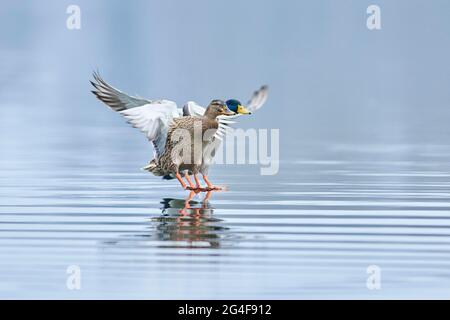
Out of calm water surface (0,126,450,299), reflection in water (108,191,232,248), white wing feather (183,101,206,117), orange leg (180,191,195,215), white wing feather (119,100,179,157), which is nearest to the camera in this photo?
calm water surface (0,126,450,299)

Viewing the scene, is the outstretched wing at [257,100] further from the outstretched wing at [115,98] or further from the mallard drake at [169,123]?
the outstretched wing at [115,98]

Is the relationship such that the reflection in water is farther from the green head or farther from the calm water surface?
the green head

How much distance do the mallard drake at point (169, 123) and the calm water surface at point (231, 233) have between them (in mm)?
306

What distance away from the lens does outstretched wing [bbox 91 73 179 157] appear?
1633cm

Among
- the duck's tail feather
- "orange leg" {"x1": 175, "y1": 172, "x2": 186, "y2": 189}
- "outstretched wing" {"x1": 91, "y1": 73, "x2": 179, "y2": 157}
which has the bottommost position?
"orange leg" {"x1": 175, "y1": 172, "x2": 186, "y2": 189}

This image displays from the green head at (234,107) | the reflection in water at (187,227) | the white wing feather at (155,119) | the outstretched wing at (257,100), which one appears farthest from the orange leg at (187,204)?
the outstretched wing at (257,100)

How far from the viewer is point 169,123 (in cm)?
1678

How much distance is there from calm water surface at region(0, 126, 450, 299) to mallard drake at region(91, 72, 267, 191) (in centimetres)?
31

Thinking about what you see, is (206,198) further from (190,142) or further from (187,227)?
(187,227)

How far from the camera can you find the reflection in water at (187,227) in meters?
13.2

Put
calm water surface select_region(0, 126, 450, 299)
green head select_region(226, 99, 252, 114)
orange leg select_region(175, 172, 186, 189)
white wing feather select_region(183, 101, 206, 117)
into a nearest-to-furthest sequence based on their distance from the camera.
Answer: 1. calm water surface select_region(0, 126, 450, 299)
2. orange leg select_region(175, 172, 186, 189)
3. green head select_region(226, 99, 252, 114)
4. white wing feather select_region(183, 101, 206, 117)

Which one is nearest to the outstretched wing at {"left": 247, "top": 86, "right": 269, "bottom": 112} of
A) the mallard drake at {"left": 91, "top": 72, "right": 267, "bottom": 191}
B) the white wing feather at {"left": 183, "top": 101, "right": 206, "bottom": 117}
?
the mallard drake at {"left": 91, "top": 72, "right": 267, "bottom": 191}
